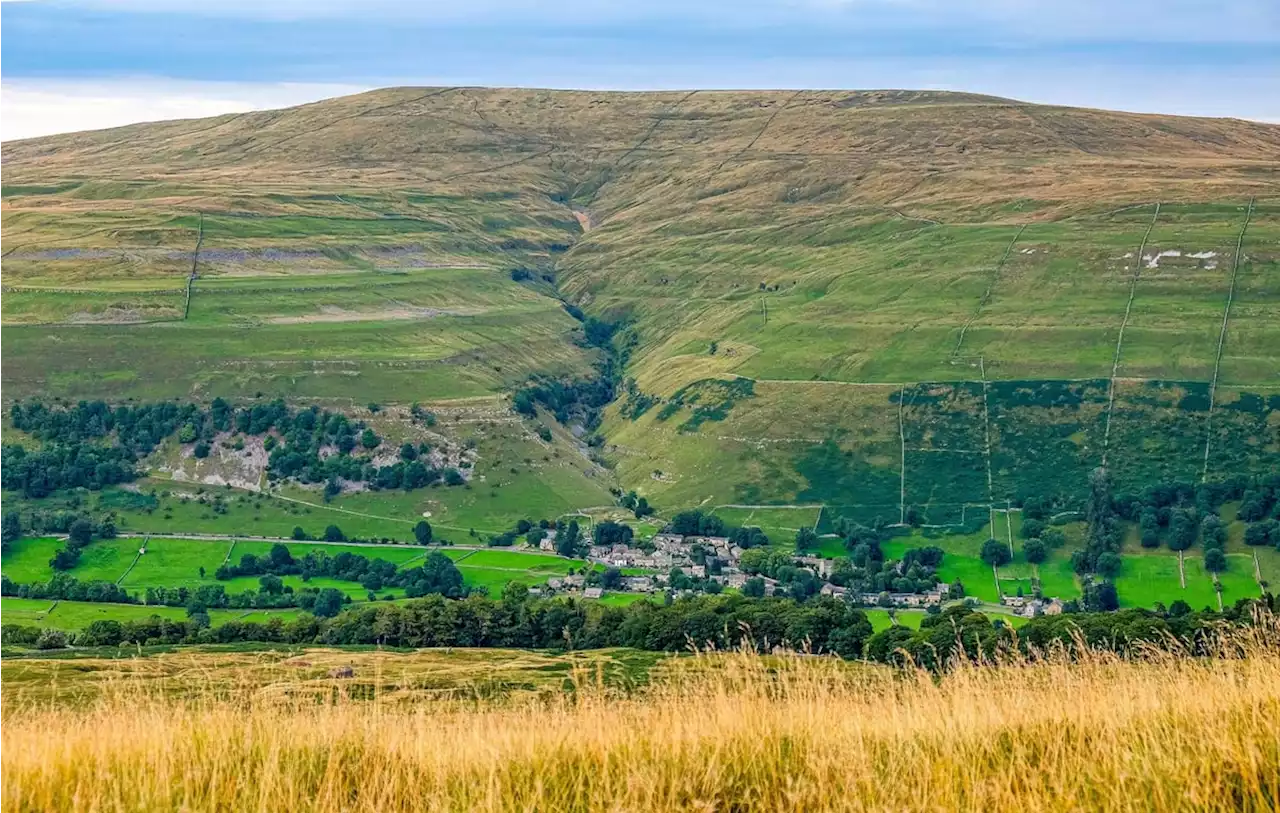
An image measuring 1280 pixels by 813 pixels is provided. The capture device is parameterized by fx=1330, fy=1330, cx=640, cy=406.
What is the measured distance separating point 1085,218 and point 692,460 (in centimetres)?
7654

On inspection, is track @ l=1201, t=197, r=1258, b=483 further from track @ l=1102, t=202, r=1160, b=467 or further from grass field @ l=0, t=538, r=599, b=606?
grass field @ l=0, t=538, r=599, b=606

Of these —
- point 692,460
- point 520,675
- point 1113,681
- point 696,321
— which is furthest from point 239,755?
point 696,321

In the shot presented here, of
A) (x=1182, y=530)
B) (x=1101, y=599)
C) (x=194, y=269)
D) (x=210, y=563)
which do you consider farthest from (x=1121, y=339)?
(x=194, y=269)

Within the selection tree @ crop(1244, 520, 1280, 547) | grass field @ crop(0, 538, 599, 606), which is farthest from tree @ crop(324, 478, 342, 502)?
tree @ crop(1244, 520, 1280, 547)

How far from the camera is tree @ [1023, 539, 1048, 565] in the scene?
108 meters

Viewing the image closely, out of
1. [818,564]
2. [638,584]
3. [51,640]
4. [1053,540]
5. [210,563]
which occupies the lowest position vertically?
[638,584]

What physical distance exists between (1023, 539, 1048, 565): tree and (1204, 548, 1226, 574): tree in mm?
12207

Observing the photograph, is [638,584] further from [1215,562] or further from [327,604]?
[1215,562]

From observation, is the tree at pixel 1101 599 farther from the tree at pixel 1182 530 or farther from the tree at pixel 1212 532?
the tree at pixel 1212 532

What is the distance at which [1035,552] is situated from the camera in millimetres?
108500

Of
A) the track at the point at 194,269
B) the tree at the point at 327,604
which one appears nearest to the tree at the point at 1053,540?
the tree at the point at 327,604

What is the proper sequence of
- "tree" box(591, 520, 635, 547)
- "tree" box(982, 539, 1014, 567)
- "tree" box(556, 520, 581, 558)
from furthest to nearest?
1. "tree" box(591, 520, 635, 547)
2. "tree" box(556, 520, 581, 558)
3. "tree" box(982, 539, 1014, 567)

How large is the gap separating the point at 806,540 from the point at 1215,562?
3260 cm

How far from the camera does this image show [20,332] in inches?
5733
